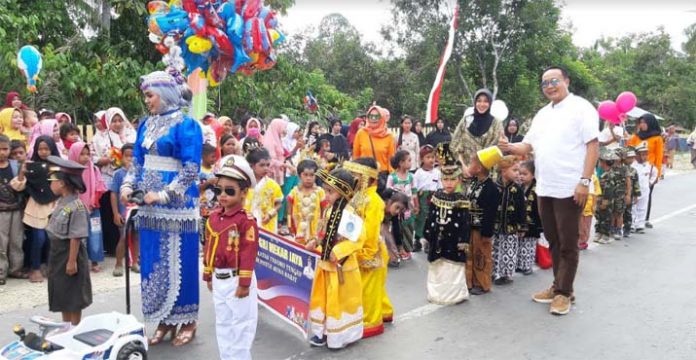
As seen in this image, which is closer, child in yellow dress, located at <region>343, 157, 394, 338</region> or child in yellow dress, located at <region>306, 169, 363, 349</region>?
child in yellow dress, located at <region>306, 169, 363, 349</region>

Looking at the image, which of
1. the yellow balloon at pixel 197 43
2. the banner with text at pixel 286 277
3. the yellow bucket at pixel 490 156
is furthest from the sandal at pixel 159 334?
the yellow balloon at pixel 197 43

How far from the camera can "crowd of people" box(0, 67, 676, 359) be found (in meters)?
4.33

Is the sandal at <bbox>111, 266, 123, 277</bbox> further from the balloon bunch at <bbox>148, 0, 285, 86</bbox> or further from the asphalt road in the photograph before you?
the balloon bunch at <bbox>148, 0, 285, 86</bbox>

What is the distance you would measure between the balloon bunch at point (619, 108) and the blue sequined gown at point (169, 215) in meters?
7.80

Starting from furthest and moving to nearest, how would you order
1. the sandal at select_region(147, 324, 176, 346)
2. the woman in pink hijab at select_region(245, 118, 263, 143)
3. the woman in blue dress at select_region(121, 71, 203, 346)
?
the woman in pink hijab at select_region(245, 118, 263, 143)
the sandal at select_region(147, 324, 176, 346)
the woman in blue dress at select_region(121, 71, 203, 346)

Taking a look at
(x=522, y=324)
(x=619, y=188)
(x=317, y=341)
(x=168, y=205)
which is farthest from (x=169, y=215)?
(x=619, y=188)

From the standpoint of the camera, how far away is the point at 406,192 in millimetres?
7512

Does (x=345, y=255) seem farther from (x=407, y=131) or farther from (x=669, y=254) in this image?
(x=407, y=131)

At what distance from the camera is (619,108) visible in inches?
394

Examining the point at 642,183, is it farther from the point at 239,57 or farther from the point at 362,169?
the point at 362,169

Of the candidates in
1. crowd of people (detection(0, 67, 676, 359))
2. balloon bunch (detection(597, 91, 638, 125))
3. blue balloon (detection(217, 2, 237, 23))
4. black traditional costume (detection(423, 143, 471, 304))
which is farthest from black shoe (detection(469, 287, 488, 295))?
balloon bunch (detection(597, 91, 638, 125))

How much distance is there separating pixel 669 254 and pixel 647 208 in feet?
6.94

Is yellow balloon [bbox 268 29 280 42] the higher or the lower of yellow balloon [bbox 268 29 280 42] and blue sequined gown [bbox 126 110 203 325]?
the higher

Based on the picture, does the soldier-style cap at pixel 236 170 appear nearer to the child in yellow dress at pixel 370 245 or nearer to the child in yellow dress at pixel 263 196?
the child in yellow dress at pixel 370 245
